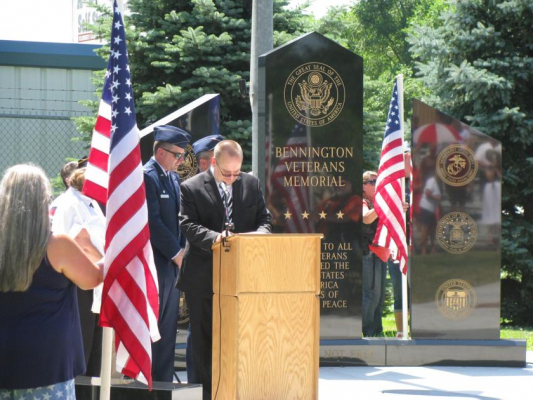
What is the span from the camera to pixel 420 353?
31.8ft

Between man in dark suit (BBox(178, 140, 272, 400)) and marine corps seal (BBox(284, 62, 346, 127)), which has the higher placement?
Answer: marine corps seal (BBox(284, 62, 346, 127))

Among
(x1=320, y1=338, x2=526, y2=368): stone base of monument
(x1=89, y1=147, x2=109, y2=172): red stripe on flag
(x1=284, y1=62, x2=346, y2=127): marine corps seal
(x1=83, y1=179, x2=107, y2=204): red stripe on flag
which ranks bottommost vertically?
(x1=320, y1=338, x2=526, y2=368): stone base of monument

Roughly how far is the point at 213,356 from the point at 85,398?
927 millimetres

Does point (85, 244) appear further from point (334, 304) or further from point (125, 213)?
point (334, 304)

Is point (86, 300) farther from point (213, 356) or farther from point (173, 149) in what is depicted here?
point (173, 149)

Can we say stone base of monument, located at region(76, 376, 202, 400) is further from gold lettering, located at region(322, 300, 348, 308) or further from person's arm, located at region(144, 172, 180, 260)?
gold lettering, located at region(322, 300, 348, 308)

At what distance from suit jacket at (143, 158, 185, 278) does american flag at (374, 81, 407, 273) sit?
3009 millimetres

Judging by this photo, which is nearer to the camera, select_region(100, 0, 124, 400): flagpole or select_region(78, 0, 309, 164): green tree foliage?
select_region(100, 0, 124, 400): flagpole

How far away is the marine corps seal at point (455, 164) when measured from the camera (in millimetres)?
9898

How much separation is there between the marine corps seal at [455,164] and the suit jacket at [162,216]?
331cm

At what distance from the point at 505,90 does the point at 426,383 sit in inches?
266

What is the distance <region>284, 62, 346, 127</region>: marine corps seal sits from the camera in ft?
31.7

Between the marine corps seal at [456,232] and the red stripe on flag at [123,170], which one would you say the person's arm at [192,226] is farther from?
the marine corps seal at [456,232]

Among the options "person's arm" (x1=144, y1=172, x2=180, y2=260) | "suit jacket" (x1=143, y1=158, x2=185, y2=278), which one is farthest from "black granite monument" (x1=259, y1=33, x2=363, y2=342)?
"person's arm" (x1=144, y1=172, x2=180, y2=260)
